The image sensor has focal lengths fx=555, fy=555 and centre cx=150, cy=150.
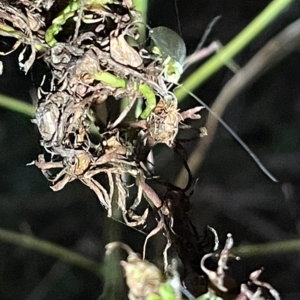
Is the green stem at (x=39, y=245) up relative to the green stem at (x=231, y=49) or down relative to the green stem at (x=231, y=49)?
down

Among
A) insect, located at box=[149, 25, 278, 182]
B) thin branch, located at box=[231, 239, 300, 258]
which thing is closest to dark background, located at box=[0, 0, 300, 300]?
thin branch, located at box=[231, 239, 300, 258]

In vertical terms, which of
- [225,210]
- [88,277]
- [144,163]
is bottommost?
[88,277]

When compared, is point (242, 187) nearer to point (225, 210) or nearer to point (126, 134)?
point (225, 210)

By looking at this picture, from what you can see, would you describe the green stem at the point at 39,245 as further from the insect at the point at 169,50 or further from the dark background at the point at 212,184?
the insect at the point at 169,50

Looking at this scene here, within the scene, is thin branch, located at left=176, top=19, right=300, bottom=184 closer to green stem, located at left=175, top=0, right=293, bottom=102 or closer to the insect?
green stem, located at left=175, top=0, right=293, bottom=102

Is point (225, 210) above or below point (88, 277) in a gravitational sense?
above

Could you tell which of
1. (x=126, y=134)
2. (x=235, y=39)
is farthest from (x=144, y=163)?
(x=235, y=39)

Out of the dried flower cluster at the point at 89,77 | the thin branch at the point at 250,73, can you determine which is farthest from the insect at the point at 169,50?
the thin branch at the point at 250,73
